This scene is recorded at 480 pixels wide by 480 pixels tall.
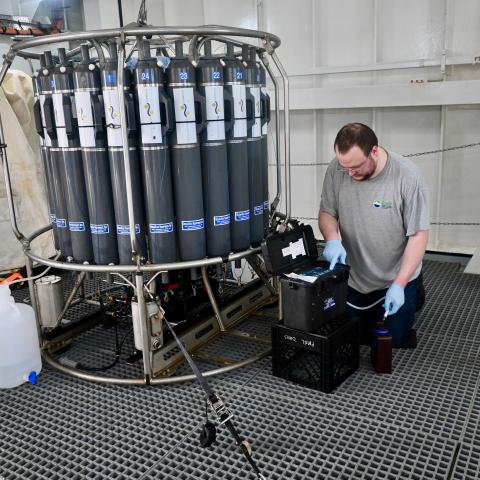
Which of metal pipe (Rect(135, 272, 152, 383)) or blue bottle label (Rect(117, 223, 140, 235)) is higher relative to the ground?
blue bottle label (Rect(117, 223, 140, 235))

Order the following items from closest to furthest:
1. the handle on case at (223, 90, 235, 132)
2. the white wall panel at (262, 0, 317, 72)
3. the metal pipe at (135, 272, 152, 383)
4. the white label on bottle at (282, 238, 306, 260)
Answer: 1. the metal pipe at (135, 272, 152, 383)
2. the handle on case at (223, 90, 235, 132)
3. the white label on bottle at (282, 238, 306, 260)
4. the white wall panel at (262, 0, 317, 72)

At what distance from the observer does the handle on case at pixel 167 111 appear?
219 centimetres

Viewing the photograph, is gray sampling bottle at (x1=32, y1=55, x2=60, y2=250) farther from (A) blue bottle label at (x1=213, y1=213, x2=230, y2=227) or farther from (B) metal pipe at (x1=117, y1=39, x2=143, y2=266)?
(A) blue bottle label at (x1=213, y1=213, x2=230, y2=227)

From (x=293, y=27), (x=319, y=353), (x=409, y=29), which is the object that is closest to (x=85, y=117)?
(x=319, y=353)

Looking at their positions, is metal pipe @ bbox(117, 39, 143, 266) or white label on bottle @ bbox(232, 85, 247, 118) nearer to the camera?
metal pipe @ bbox(117, 39, 143, 266)

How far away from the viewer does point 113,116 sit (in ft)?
7.27

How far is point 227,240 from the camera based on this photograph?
2496 millimetres

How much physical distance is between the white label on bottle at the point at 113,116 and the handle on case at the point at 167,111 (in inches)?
7.3

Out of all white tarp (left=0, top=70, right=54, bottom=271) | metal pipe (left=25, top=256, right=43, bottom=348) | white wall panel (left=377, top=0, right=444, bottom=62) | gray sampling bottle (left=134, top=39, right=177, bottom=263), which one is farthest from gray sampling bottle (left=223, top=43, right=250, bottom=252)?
white wall panel (left=377, top=0, right=444, bottom=62)

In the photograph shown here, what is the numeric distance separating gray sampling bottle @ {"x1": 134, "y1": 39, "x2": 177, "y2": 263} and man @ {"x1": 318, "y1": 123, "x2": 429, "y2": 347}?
2.61ft

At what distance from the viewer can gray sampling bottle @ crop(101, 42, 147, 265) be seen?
219 cm

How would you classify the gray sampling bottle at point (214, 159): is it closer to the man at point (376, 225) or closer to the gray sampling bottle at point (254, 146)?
A: the gray sampling bottle at point (254, 146)

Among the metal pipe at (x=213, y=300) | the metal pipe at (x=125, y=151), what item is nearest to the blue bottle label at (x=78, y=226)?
the metal pipe at (x=125, y=151)

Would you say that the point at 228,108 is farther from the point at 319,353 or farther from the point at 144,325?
the point at 319,353
